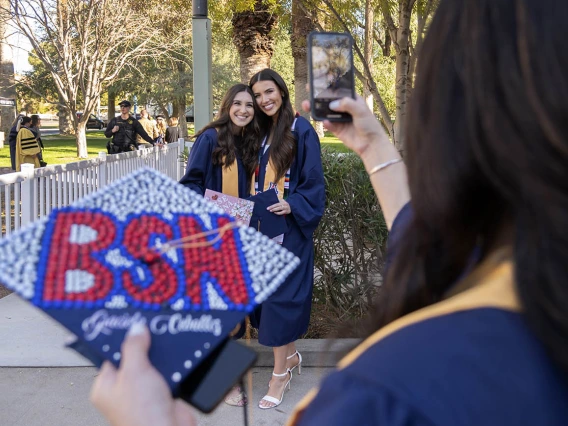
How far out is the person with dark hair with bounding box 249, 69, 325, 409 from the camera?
154 inches

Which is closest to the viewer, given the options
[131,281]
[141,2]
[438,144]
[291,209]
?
[438,144]

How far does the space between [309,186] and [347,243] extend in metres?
1.10

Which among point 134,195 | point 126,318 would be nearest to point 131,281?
point 126,318

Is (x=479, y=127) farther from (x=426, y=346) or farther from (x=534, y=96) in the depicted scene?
(x=426, y=346)

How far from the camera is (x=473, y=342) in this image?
69 centimetres

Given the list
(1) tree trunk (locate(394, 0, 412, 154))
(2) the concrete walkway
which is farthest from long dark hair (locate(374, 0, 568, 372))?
(1) tree trunk (locate(394, 0, 412, 154))

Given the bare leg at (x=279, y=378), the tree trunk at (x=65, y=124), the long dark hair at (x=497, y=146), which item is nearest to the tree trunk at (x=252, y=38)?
the bare leg at (x=279, y=378)

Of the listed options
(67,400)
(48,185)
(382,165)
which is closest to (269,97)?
(67,400)

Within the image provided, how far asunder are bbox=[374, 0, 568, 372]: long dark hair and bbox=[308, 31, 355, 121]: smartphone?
828 mm

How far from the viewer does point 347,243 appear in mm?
4965

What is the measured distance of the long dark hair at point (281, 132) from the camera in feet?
12.8

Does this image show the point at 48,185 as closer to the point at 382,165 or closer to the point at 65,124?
the point at 382,165

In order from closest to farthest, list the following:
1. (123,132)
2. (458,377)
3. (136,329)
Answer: (458,377), (136,329), (123,132)

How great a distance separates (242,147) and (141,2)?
18402mm
